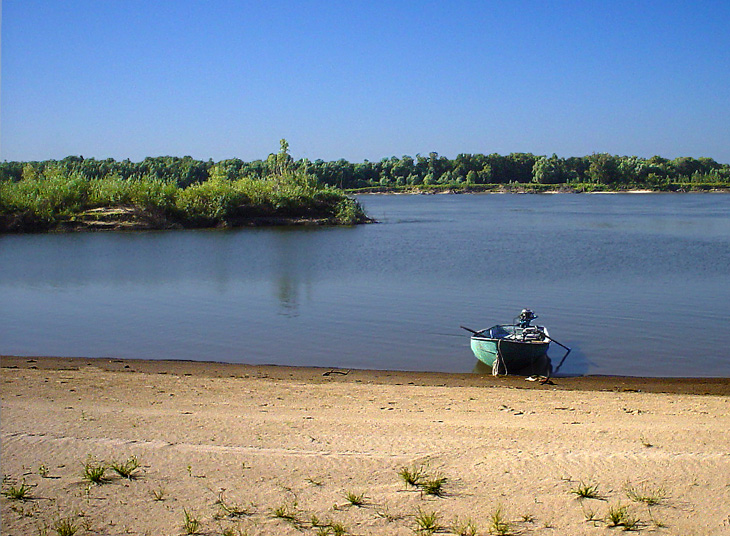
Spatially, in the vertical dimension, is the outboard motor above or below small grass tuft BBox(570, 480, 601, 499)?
above

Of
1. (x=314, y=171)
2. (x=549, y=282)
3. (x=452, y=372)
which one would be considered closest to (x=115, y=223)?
(x=549, y=282)

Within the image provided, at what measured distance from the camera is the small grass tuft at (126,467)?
6.72m

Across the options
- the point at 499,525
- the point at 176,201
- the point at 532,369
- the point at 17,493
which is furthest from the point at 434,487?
the point at 176,201

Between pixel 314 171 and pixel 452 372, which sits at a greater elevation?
pixel 314 171

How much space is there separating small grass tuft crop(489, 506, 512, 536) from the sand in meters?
0.04

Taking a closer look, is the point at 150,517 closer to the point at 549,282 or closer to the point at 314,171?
the point at 549,282

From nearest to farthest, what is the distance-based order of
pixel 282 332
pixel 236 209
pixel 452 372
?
1. pixel 452 372
2. pixel 282 332
3. pixel 236 209

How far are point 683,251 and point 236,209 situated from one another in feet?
115

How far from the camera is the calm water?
604 inches

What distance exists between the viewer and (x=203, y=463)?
713cm

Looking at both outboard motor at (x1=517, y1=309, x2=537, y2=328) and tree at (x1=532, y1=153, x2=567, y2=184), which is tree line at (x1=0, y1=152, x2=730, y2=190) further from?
outboard motor at (x1=517, y1=309, x2=537, y2=328)

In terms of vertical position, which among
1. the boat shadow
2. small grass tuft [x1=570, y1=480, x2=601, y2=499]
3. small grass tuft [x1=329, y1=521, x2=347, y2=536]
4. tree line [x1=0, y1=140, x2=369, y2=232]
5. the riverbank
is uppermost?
the riverbank

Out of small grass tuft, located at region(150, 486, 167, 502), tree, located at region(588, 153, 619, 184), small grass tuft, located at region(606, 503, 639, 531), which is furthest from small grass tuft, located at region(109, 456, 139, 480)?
tree, located at region(588, 153, 619, 184)

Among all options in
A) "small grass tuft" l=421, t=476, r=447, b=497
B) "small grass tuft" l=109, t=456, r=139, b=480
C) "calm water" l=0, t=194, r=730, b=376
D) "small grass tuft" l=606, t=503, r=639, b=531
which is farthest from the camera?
"calm water" l=0, t=194, r=730, b=376
